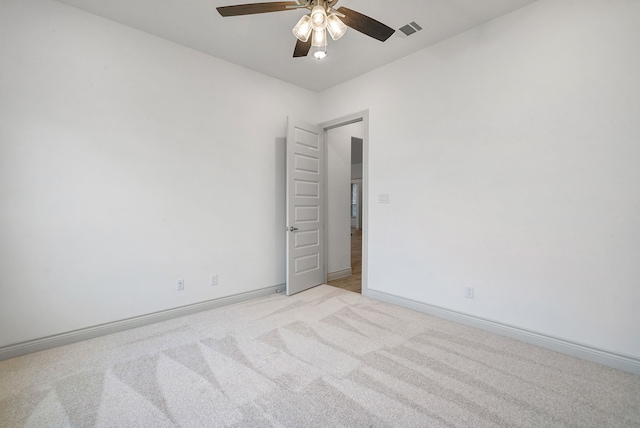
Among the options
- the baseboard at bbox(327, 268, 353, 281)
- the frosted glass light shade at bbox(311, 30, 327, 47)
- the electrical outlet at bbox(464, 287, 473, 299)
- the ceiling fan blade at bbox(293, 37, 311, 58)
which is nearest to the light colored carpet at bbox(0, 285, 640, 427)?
the electrical outlet at bbox(464, 287, 473, 299)

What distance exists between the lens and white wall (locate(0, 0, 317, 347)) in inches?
88.8

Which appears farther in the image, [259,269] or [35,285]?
[259,269]

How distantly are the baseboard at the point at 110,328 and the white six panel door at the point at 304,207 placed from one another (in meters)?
0.70

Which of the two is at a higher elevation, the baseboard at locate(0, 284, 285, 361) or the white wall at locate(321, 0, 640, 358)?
the white wall at locate(321, 0, 640, 358)

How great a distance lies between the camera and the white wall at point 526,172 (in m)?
2.07

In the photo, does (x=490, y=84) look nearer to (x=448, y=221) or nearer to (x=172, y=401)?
(x=448, y=221)

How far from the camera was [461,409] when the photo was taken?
1.65 meters

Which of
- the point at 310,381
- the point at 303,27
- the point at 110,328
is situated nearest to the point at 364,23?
the point at 303,27

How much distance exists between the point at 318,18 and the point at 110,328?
3138mm

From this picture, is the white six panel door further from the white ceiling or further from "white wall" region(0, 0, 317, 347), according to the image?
the white ceiling

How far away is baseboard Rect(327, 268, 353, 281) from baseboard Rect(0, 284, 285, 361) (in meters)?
1.30

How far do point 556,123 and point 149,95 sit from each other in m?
3.72

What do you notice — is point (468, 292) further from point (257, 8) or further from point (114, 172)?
point (114, 172)

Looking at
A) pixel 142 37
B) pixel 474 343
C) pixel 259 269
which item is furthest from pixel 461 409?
pixel 142 37
